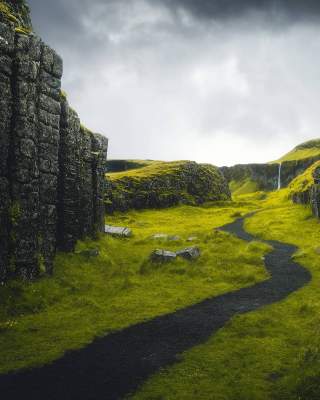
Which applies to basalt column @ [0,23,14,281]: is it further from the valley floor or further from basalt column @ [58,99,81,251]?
basalt column @ [58,99,81,251]

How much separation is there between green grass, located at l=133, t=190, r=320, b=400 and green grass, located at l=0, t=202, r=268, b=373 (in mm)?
4932

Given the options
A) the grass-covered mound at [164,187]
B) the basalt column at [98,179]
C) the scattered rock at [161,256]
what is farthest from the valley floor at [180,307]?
the grass-covered mound at [164,187]

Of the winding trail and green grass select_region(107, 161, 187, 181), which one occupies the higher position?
green grass select_region(107, 161, 187, 181)

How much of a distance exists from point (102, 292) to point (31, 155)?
10311 millimetres

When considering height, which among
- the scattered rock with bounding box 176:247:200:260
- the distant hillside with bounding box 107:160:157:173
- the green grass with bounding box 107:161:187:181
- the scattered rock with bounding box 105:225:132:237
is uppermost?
the distant hillside with bounding box 107:160:157:173

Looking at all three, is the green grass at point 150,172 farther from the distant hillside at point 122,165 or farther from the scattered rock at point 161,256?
the scattered rock at point 161,256

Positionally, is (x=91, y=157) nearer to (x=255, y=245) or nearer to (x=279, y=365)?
(x=255, y=245)

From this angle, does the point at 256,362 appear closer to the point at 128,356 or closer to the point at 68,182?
the point at 128,356

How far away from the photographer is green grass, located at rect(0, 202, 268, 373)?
64.9ft

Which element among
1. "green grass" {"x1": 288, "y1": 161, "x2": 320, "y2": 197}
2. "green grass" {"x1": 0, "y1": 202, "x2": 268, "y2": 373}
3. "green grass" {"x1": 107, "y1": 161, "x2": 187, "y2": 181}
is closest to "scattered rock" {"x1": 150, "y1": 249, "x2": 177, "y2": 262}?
"green grass" {"x1": 0, "y1": 202, "x2": 268, "y2": 373}

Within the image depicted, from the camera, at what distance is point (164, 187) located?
100 metres

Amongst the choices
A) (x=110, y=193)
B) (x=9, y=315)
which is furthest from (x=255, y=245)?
(x=110, y=193)

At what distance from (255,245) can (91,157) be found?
1990 cm

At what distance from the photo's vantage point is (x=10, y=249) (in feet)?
83.9
